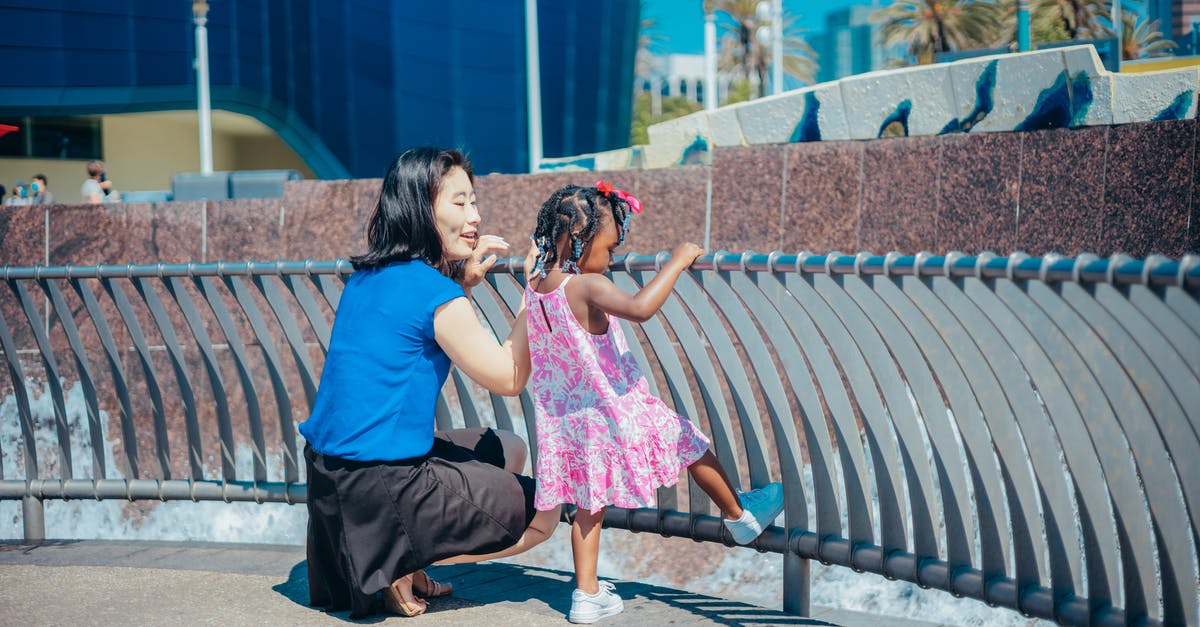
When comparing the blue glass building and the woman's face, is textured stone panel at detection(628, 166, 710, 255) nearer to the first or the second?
the woman's face

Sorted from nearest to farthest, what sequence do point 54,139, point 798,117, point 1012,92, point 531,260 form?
point 531,260
point 1012,92
point 798,117
point 54,139

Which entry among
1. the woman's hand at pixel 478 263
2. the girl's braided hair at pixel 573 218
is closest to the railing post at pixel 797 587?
the girl's braided hair at pixel 573 218

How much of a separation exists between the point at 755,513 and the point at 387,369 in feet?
4.23

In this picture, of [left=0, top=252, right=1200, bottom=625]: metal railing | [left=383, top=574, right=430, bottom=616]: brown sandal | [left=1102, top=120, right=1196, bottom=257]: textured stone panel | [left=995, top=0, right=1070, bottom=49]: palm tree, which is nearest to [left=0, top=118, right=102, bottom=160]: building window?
[left=995, top=0, right=1070, bottom=49]: palm tree

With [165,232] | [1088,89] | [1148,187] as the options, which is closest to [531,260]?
[1148,187]

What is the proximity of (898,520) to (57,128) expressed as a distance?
42.5m

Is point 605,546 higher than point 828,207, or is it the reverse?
point 828,207

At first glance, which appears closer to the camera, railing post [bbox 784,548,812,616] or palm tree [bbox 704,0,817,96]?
railing post [bbox 784,548,812,616]

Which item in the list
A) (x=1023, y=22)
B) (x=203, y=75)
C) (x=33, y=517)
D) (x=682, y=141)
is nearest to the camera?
(x=33, y=517)

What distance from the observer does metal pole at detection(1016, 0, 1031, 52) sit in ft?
60.7

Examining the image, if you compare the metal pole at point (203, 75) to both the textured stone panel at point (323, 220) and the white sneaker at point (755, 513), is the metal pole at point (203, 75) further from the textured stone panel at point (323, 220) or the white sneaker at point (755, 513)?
the white sneaker at point (755, 513)

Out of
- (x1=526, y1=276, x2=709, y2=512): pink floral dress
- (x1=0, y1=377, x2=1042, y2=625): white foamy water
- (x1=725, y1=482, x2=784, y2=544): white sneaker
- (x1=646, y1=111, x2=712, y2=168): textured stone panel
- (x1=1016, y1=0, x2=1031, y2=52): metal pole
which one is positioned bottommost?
(x1=0, y1=377, x2=1042, y2=625): white foamy water

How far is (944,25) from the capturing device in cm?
5112

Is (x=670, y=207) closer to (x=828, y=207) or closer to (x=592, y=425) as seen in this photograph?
(x=828, y=207)
